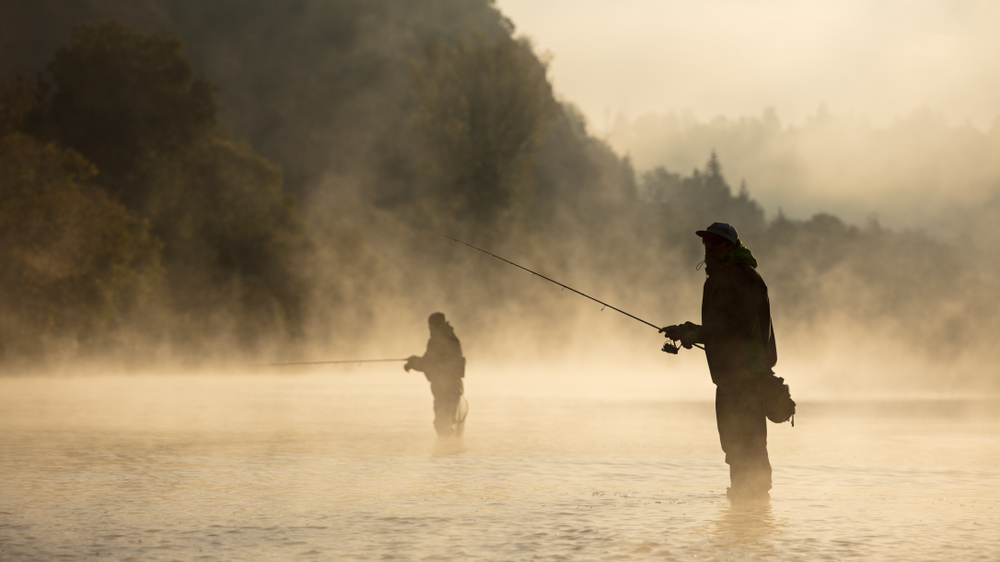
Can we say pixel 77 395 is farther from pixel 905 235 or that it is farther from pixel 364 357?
pixel 905 235

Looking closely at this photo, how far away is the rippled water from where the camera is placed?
6984mm

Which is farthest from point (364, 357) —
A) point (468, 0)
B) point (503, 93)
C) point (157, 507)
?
point (468, 0)

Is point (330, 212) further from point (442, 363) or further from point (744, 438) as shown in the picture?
point (744, 438)

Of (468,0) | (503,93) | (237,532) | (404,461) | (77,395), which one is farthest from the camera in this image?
(468,0)

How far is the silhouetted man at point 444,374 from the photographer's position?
48.8ft

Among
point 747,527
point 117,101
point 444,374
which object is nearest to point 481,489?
point 747,527

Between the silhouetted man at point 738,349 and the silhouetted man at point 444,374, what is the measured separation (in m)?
6.46

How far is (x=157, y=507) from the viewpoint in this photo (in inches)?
335

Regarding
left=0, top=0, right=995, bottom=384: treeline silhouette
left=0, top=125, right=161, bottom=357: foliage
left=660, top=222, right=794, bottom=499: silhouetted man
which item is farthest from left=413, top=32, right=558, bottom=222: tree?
left=660, top=222, right=794, bottom=499: silhouetted man

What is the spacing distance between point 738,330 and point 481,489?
2.70m

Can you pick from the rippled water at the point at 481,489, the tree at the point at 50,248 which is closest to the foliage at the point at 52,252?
the tree at the point at 50,248

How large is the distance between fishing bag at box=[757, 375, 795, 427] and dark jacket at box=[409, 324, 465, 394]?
7128 millimetres

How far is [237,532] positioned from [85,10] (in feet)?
279

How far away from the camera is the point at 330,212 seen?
77312 millimetres
